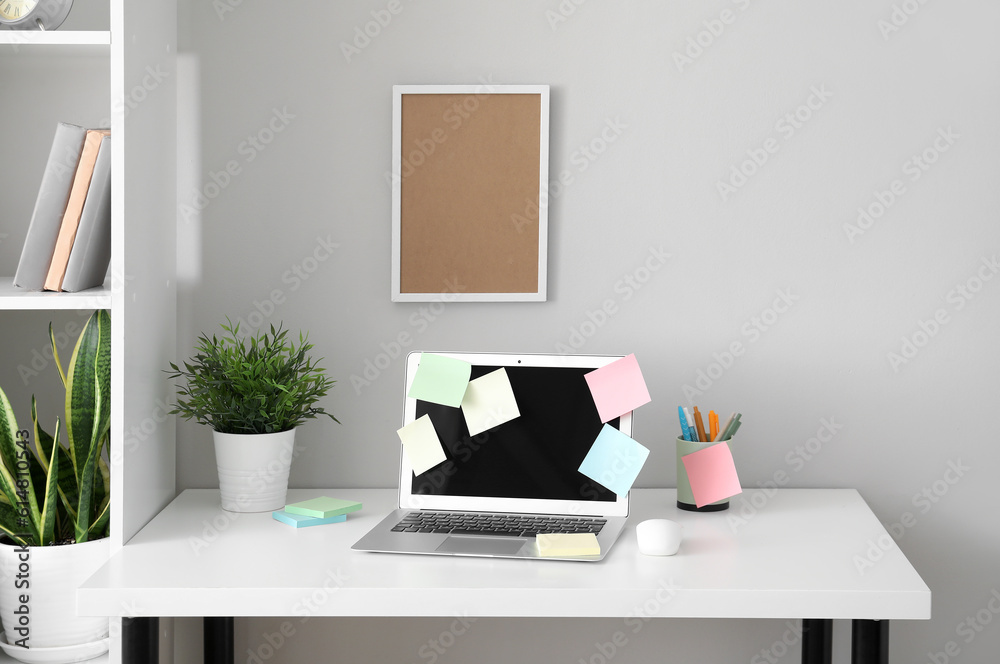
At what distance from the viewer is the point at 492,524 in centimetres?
121

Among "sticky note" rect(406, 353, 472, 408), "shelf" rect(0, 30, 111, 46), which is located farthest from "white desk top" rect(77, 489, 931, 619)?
"shelf" rect(0, 30, 111, 46)

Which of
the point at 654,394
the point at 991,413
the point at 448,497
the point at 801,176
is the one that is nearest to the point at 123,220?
the point at 448,497

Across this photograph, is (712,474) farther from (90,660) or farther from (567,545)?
(90,660)

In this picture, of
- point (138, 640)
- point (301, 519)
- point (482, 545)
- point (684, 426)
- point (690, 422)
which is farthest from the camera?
point (690, 422)

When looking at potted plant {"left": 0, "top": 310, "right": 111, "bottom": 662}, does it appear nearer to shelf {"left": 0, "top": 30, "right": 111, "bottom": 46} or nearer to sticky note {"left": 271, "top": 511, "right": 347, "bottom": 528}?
sticky note {"left": 271, "top": 511, "right": 347, "bottom": 528}

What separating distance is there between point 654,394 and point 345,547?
2.04 ft

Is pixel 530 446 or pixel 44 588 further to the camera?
pixel 530 446

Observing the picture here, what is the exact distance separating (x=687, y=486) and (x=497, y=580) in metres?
0.45

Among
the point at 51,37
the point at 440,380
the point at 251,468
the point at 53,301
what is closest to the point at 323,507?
the point at 251,468

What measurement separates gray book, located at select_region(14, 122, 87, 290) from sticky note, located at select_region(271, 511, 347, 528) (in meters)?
0.48

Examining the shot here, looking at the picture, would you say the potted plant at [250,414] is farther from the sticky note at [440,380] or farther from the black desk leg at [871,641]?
the black desk leg at [871,641]

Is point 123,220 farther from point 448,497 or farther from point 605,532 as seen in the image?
point 605,532

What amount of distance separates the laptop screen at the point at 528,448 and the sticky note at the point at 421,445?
11 mm

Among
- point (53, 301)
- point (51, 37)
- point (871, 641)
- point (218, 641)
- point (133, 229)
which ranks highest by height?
point (51, 37)
